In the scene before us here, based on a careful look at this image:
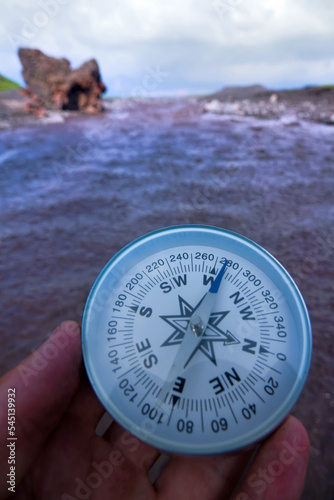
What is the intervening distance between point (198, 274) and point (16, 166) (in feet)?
18.9

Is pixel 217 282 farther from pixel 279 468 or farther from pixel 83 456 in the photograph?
pixel 83 456

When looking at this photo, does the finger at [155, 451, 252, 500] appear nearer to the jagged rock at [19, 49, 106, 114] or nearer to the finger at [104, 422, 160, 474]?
the finger at [104, 422, 160, 474]

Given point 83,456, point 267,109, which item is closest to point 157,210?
point 83,456

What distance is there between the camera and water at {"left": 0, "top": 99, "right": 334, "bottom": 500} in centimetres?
303

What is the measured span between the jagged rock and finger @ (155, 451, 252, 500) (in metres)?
13.9

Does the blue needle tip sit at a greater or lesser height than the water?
greater

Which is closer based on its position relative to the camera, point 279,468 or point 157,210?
point 279,468

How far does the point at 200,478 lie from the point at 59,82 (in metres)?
15.0

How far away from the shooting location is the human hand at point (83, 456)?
1.43 m

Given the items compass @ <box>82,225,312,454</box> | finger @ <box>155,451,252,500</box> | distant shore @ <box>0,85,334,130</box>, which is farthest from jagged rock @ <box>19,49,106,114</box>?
finger @ <box>155,451,252,500</box>

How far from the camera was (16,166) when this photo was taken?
20.8ft

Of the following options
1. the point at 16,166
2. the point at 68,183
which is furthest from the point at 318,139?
the point at 16,166

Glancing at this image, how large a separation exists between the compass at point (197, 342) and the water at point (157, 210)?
1354 millimetres

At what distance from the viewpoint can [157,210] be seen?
467 cm
